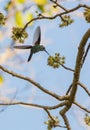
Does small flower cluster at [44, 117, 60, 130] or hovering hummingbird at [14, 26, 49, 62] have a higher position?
hovering hummingbird at [14, 26, 49, 62]

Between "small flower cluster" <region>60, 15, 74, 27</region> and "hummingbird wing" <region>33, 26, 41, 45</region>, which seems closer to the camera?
"hummingbird wing" <region>33, 26, 41, 45</region>

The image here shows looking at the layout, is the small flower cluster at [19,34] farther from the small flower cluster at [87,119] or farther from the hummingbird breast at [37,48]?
the small flower cluster at [87,119]

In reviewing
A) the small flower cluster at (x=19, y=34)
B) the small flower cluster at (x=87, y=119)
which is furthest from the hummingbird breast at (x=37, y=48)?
the small flower cluster at (x=87, y=119)

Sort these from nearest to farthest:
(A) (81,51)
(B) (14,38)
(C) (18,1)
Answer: (C) (18,1), (A) (81,51), (B) (14,38)

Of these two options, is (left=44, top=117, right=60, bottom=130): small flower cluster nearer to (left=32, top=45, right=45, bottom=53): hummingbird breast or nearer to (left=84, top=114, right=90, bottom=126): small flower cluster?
(left=84, top=114, right=90, bottom=126): small flower cluster

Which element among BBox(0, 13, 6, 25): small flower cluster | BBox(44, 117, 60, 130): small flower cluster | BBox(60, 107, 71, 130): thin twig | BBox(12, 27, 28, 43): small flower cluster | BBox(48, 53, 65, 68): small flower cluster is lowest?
BBox(44, 117, 60, 130): small flower cluster

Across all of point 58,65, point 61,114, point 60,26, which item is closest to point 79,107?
point 61,114

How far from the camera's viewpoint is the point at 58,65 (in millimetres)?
5883

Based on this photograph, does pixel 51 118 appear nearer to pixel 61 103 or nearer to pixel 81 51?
pixel 61 103

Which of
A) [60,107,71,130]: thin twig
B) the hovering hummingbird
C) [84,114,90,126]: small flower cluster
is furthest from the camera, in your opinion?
[84,114,90,126]: small flower cluster

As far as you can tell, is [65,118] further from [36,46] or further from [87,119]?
[36,46]

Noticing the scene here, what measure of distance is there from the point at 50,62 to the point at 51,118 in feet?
3.77

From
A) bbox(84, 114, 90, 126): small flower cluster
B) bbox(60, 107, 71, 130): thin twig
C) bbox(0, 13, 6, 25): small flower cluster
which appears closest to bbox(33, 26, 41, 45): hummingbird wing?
bbox(0, 13, 6, 25): small flower cluster

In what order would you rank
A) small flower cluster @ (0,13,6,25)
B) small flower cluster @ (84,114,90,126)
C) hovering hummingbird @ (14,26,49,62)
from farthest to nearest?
small flower cluster @ (84,114,90,126), small flower cluster @ (0,13,6,25), hovering hummingbird @ (14,26,49,62)
